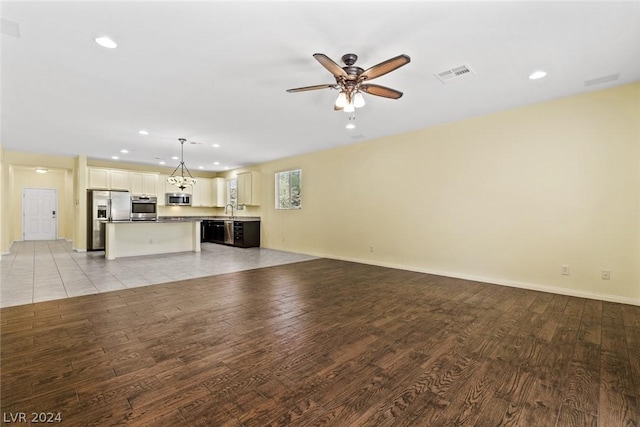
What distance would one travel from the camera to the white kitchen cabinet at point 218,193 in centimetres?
1057

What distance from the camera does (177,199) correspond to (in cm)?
988

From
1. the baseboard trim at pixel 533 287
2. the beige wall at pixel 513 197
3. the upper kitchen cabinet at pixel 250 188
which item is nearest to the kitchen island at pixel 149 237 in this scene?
the upper kitchen cabinet at pixel 250 188

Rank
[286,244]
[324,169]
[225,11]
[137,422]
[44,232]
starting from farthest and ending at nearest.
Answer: [44,232], [286,244], [324,169], [225,11], [137,422]

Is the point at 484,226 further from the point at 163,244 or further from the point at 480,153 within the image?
the point at 163,244

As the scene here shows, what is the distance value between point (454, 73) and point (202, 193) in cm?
944

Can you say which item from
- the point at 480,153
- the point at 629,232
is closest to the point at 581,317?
the point at 629,232

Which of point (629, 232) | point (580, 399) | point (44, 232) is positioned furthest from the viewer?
point (44, 232)

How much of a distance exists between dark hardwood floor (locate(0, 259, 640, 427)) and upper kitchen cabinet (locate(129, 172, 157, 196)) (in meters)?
6.27

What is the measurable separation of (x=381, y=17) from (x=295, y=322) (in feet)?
9.34

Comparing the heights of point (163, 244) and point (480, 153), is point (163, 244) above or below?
below

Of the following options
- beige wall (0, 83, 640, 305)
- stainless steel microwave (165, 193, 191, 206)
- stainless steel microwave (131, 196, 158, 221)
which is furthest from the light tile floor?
stainless steel microwave (165, 193, 191, 206)

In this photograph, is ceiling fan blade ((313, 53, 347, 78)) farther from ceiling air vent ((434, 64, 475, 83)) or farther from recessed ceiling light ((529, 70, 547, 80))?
recessed ceiling light ((529, 70, 547, 80))

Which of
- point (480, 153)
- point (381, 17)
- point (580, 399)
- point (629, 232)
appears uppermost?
point (381, 17)

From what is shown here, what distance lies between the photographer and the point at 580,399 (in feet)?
5.80
